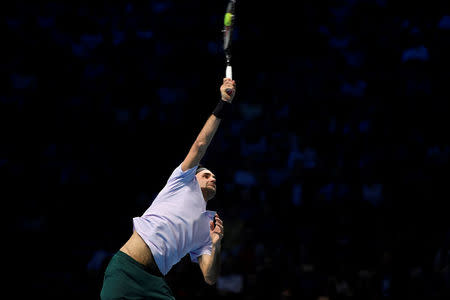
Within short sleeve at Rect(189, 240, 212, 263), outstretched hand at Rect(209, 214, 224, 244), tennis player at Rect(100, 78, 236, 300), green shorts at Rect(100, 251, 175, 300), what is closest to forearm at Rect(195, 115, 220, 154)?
tennis player at Rect(100, 78, 236, 300)

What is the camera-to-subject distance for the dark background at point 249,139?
5.31 metres

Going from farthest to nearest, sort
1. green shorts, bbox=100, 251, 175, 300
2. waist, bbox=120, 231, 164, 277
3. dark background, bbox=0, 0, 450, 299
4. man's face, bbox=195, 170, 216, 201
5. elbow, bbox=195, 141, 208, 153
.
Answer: dark background, bbox=0, 0, 450, 299
man's face, bbox=195, 170, 216, 201
elbow, bbox=195, 141, 208, 153
waist, bbox=120, 231, 164, 277
green shorts, bbox=100, 251, 175, 300

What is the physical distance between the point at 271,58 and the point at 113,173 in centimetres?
228

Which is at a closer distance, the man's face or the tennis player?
the tennis player

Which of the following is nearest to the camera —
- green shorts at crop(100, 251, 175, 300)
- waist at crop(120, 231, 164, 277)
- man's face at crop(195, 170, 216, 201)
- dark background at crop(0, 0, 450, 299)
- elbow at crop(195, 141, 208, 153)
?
green shorts at crop(100, 251, 175, 300)

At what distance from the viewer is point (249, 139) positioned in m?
6.03

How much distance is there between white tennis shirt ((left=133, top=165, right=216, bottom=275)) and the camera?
3.06 metres

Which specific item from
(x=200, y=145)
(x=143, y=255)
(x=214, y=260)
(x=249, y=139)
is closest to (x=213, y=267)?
(x=214, y=260)

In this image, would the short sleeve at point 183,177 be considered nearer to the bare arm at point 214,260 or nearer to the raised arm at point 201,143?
the raised arm at point 201,143

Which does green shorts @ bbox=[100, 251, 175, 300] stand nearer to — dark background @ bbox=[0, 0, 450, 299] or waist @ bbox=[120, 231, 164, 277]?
waist @ bbox=[120, 231, 164, 277]

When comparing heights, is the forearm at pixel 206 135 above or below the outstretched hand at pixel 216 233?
above

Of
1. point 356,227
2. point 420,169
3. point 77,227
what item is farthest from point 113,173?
point 420,169

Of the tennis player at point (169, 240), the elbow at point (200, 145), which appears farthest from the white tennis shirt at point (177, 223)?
the elbow at point (200, 145)

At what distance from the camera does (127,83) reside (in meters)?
6.22
